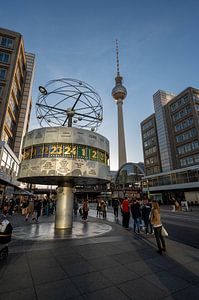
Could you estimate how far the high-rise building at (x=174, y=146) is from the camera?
1834 inches

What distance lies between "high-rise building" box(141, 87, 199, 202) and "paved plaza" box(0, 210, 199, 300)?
4235 cm

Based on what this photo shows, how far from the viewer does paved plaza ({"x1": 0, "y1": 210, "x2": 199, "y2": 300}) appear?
12.7 ft

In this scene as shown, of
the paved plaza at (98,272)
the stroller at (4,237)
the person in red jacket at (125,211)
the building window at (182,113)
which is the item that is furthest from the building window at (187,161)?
the stroller at (4,237)

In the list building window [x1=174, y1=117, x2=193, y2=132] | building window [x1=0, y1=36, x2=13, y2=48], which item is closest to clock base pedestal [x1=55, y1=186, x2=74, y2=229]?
building window [x1=0, y1=36, x2=13, y2=48]

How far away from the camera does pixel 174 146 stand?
2205 inches

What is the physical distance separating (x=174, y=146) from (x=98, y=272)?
189 ft

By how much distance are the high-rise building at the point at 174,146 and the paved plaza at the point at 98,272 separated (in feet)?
139

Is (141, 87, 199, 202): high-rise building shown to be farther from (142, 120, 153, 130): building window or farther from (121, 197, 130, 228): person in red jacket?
(121, 197, 130, 228): person in red jacket

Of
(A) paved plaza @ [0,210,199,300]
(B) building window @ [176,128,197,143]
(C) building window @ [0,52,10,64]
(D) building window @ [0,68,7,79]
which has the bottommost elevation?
(A) paved plaza @ [0,210,199,300]

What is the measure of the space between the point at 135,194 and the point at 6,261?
278ft

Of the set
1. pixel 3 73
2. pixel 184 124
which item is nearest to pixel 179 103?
pixel 184 124

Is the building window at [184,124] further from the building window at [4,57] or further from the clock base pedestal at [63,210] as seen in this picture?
the building window at [4,57]

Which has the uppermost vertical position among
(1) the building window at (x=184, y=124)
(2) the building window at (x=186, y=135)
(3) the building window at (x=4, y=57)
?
(3) the building window at (x=4, y=57)

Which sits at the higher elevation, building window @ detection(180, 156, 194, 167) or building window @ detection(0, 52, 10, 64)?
building window @ detection(0, 52, 10, 64)
